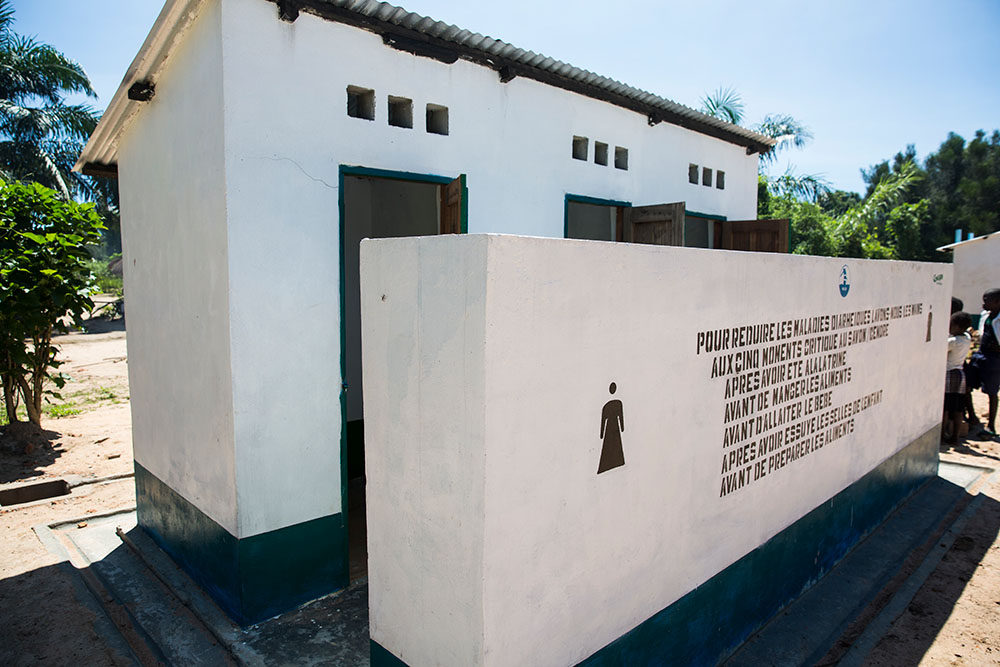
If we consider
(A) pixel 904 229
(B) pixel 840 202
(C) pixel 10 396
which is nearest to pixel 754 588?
(C) pixel 10 396

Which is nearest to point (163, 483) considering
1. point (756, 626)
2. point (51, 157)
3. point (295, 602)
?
point (295, 602)

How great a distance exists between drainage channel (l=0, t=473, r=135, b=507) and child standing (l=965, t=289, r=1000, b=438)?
11932mm

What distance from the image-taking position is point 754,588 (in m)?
3.98

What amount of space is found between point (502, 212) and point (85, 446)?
7014mm

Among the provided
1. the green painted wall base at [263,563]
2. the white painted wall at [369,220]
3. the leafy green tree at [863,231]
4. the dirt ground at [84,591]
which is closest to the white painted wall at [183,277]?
the green painted wall base at [263,563]

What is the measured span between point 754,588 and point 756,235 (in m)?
5.05

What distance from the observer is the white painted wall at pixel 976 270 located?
63.0 feet

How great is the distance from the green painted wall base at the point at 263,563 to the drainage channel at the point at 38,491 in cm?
328

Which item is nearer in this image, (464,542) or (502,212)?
(464,542)

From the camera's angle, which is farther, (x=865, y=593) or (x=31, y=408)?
(x=31, y=408)

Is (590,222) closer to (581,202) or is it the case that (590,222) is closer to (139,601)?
(581,202)

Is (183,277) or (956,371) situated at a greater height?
(183,277)

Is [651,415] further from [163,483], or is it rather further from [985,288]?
[985,288]

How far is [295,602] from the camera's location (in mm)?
4312
